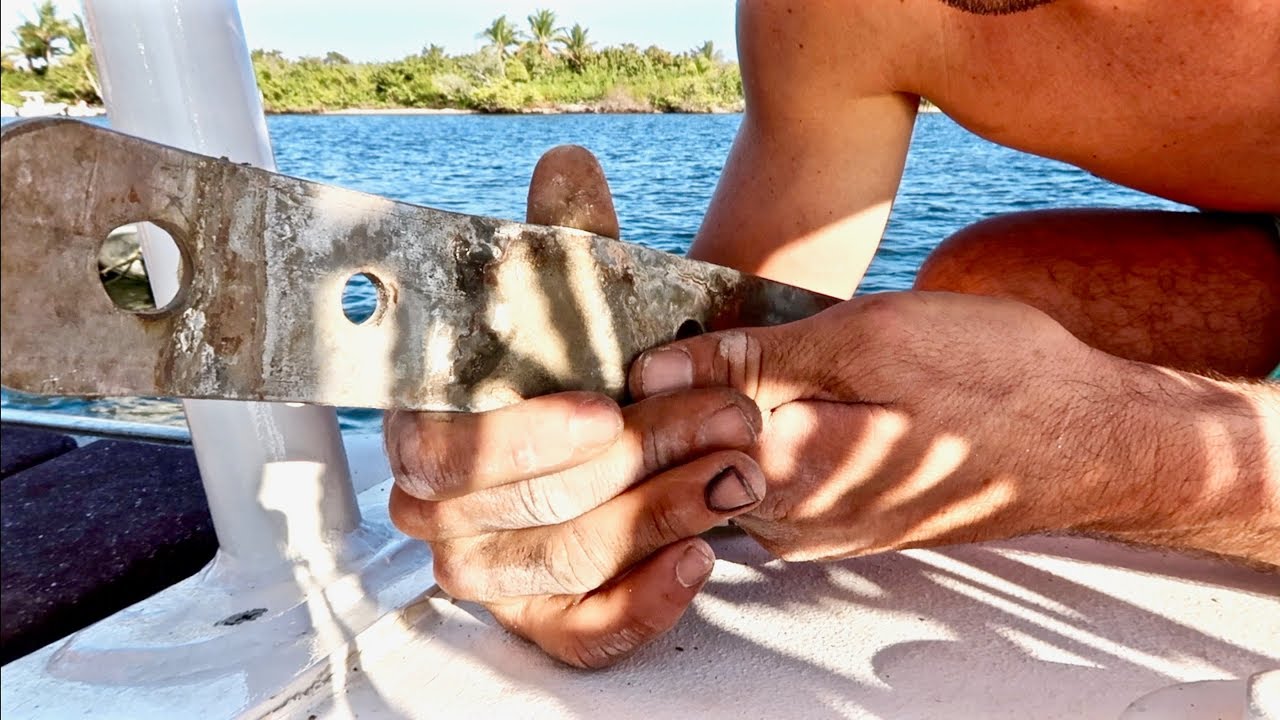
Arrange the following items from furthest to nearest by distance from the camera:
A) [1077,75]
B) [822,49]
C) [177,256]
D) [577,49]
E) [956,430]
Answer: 1. [577,49]
2. [822,49]
3. [1077,75]
4. [177,256]
5. [956,430]

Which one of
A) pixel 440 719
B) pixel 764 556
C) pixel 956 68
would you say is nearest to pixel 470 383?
pixel 440 719

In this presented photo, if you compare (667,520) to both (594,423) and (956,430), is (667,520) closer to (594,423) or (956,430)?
(594,423)

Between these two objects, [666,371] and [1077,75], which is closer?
[666,371]

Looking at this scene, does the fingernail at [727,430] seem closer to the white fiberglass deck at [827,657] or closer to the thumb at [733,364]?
the thumb at [733,364]

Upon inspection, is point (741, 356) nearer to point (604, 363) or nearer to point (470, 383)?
point (604, 363)

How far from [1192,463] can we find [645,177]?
63.7 feet

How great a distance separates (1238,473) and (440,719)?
96 cm

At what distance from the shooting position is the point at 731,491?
91 cm

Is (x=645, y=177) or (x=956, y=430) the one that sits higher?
(x=956, y=430)

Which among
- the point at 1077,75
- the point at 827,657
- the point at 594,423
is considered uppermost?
the point at 1077,75

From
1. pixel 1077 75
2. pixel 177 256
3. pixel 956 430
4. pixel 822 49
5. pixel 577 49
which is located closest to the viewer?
pixel 956 430

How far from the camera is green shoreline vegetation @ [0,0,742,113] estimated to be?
132ft

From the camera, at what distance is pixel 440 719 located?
98cm

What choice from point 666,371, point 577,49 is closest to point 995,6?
point 666,371
